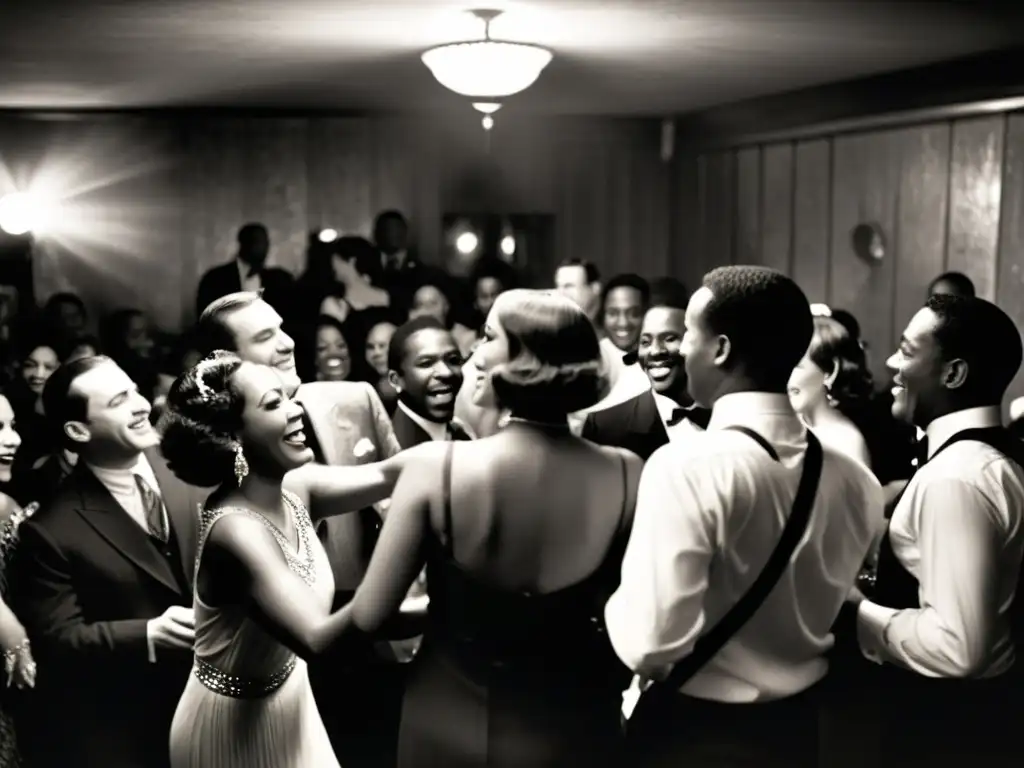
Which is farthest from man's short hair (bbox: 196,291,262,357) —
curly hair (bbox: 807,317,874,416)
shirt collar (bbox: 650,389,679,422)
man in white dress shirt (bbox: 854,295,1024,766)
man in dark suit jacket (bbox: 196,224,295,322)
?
man in white dress shirt (bbox: 854,295,1024,766)

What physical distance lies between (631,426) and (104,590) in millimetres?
1326

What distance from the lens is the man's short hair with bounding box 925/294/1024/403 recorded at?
2.46 m

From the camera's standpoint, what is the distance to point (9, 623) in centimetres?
271

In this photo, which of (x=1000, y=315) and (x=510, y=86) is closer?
(x=1000, y=315)

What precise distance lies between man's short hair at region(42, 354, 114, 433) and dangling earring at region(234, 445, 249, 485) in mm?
646

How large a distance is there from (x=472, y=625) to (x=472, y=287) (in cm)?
239

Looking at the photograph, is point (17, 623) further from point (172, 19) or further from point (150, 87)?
point (150, 87)

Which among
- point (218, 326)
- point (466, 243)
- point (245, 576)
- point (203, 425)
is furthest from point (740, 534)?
point (466, 243)

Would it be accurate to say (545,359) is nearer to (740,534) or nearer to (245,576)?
(740,534)

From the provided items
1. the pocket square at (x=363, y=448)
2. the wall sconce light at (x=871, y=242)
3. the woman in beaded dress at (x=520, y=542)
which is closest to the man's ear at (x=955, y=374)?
the woman in beaded dress at (x=520, y=542)

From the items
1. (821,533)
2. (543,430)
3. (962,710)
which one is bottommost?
(962,710)

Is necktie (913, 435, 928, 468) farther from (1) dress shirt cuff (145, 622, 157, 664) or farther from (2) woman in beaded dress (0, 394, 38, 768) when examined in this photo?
(2) woman in beaded dress (0, 394, 38, 768)

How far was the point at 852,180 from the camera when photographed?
4996mm

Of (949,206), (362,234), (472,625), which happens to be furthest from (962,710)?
(362,234)
